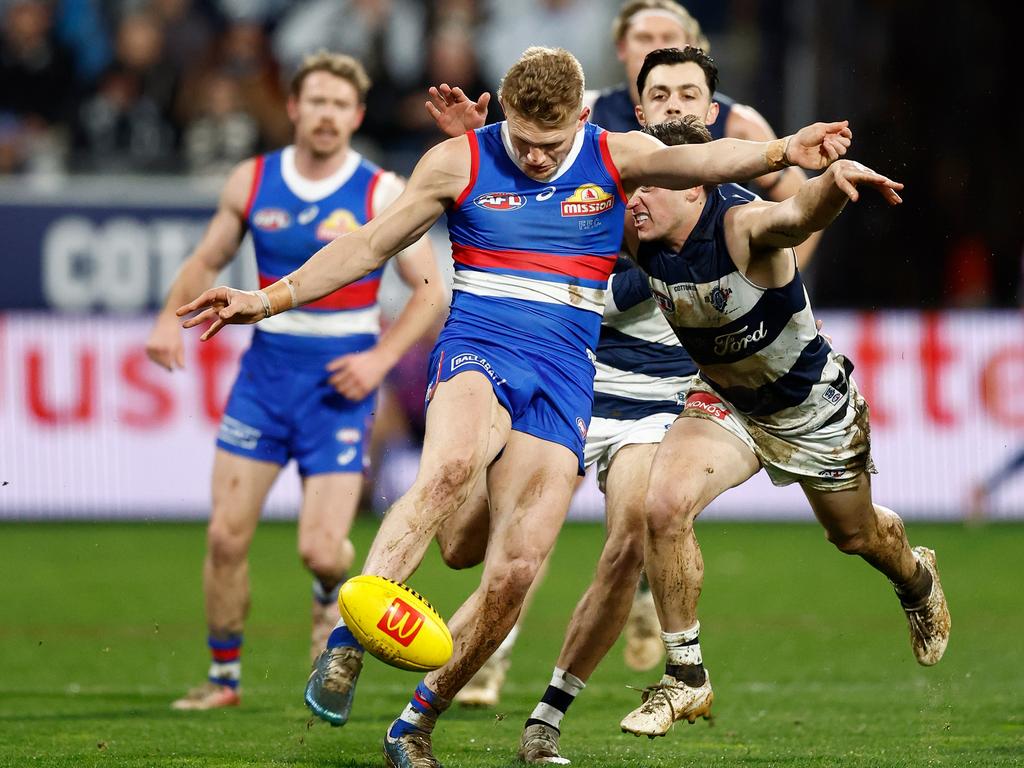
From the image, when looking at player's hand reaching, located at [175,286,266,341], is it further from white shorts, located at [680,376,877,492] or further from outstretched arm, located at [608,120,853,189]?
white shorts, located at [680,376,877,492]

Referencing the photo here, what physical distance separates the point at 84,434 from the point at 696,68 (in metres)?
9.60

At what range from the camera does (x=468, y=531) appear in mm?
6820

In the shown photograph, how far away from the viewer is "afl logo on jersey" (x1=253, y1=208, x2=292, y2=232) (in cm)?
861

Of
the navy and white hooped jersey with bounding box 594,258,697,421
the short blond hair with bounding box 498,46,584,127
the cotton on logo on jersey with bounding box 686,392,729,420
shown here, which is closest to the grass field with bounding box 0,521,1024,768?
the cotton on logo on jersey with bounding box 686,392,729,420

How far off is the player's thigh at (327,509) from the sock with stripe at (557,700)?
1888mm

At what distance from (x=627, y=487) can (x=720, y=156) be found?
1642 mm

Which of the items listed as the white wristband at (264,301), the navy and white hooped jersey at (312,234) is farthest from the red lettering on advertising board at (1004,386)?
the white wristband at (264,301)

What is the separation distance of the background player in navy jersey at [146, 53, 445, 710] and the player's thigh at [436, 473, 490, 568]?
5.22ft

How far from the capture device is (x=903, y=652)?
1015 cm

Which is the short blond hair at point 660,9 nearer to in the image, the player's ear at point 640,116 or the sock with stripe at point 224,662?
the player's ear at point 640,116

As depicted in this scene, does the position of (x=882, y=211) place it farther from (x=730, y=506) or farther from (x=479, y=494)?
(x=479, y=494)

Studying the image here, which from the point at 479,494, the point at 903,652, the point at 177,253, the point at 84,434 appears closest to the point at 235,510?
the point at 479,494

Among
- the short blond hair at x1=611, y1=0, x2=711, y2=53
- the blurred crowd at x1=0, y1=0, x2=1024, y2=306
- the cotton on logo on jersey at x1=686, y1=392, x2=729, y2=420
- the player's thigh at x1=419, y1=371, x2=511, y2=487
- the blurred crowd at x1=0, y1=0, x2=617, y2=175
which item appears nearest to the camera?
the player's thigh at x1=419, y1=371, x2=511, y2=487

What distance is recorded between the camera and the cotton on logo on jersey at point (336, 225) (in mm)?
8609
